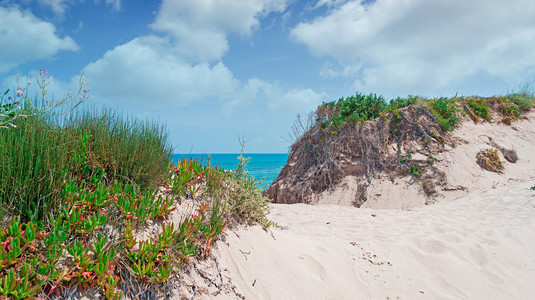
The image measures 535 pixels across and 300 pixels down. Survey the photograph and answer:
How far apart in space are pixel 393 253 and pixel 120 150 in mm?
4050

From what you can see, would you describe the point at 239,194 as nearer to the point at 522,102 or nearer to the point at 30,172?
the point at 30,172

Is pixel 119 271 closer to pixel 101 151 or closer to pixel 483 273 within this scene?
pixel 101 151

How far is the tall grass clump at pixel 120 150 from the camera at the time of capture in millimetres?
3881

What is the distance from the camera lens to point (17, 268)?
2.62 meters

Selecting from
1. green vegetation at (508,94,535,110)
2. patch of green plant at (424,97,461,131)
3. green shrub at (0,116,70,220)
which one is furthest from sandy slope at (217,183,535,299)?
green vegetation at (508,94,535,110)

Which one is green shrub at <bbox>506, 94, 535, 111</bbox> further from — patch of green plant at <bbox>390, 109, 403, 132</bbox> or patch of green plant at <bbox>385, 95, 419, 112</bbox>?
patch of green plant at <bbox>390, 109, 403, 132</bbox>

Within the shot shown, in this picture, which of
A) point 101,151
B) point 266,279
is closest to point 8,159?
point 101,151

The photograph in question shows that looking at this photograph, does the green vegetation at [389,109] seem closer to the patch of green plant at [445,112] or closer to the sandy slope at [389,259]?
the patch of green plant at [445,112]

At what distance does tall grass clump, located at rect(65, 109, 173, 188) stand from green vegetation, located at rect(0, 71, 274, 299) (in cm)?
1

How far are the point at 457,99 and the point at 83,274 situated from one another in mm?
13948

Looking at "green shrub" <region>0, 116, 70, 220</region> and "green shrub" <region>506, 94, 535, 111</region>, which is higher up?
"green shrub" <region>506, 94, 535, 111</region>

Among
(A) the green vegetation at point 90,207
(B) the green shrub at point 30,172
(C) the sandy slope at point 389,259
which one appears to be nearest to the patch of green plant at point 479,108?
(C) the sandy slope at point 389,259

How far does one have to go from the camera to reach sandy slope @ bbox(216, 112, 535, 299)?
12.7 ft

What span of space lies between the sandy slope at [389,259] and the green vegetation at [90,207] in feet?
1.93
